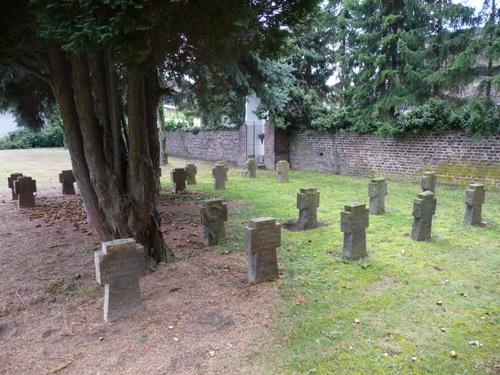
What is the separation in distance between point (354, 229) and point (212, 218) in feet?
7.61

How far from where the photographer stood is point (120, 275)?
403 cm

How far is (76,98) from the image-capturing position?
5.09 metres

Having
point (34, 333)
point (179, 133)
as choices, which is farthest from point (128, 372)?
point (179, 133)

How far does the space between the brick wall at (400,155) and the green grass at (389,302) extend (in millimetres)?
4696

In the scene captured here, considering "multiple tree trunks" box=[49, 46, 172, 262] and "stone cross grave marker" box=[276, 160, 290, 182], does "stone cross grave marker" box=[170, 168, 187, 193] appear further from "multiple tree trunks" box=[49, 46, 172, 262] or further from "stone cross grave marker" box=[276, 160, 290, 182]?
"multiple tree trunks" box=[49, 46, 172, 262]

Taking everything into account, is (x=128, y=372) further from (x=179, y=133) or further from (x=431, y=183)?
(x=179, y=133)

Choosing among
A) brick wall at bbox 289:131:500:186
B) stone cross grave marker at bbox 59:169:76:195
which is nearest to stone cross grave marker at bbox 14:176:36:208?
stone cross grave marker at bbox 59:169:76:195

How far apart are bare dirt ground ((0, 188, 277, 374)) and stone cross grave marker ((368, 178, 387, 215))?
4.01 meters

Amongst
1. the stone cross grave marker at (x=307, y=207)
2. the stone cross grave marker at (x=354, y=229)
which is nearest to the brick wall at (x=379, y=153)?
the stone cross grave marker at (x=307, y=207)

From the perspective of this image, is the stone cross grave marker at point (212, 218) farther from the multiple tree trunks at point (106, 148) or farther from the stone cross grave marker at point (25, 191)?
the stone cross grave marker at point (25, 191)

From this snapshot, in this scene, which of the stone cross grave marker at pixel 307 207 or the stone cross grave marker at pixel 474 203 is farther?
the stone cross grave marker at pixel 474 203

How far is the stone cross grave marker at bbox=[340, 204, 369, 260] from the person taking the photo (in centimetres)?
552

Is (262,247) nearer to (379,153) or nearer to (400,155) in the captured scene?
(400,155)

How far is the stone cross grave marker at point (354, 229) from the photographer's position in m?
5.52
